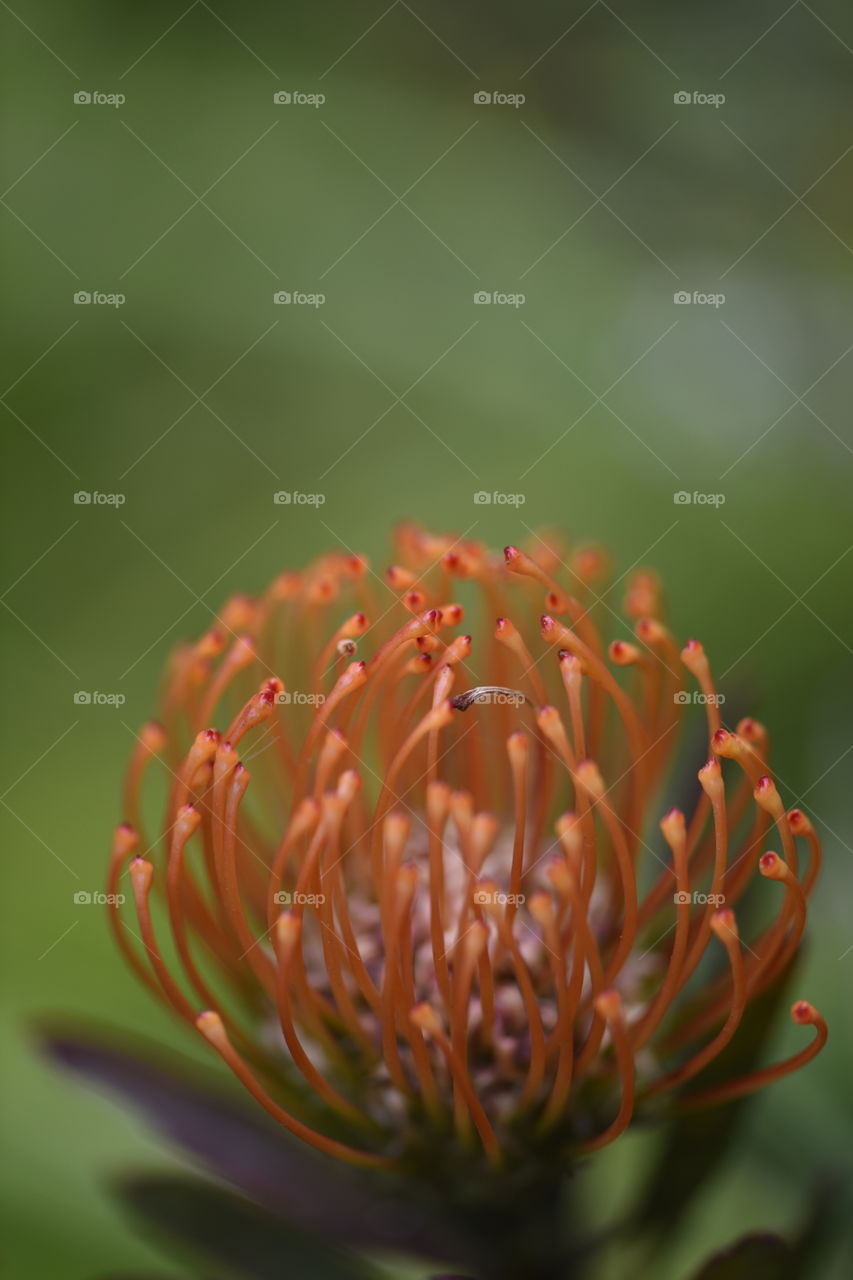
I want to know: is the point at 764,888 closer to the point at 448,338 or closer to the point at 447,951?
the point at 447,951

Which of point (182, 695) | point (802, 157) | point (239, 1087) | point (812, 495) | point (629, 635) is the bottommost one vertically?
point (239, 1087)

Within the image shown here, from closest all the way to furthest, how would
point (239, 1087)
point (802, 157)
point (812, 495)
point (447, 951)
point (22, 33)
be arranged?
point (447, 951) < point (239, 1087) < point (812, 495) < point (802, 157) < point (22, 33)

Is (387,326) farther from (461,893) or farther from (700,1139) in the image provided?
(700,1139)

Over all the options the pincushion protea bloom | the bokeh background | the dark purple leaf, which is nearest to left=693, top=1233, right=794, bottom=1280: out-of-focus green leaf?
the pincushion protea bloom

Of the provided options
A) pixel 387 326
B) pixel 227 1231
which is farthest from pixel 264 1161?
pixel 387 326

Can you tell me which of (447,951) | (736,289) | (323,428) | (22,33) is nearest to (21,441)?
(323,428)

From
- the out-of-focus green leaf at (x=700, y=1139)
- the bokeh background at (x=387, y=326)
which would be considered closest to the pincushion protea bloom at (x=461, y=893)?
the out-of-focus green leaf at (x=700, y=1139)
